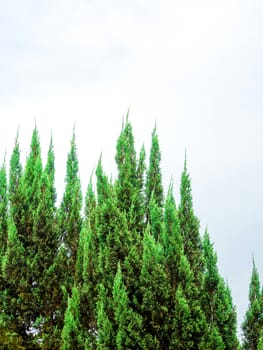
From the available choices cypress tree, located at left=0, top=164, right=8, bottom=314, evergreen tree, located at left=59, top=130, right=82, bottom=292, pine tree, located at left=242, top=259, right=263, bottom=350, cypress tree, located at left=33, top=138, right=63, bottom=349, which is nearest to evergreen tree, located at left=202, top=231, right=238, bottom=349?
pine tree, located at left=242, top=259, right=263, bottom=350

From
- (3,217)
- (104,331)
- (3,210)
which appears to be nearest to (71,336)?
(104,331)

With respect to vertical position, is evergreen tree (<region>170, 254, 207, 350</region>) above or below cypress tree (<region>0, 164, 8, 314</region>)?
below

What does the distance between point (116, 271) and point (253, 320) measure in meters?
6.15

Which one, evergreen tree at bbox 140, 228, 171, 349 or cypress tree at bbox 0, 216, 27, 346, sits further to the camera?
cypress tree at bbox 0, 216, 27, 346

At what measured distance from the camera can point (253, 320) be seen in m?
17.2

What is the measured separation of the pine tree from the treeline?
0.03 metres

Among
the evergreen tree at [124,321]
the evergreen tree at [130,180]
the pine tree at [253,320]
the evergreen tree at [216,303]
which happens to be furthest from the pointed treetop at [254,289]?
the evergreen tree at [124,321]

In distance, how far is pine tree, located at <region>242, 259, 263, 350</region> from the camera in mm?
16969

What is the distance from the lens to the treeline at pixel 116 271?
12250mm

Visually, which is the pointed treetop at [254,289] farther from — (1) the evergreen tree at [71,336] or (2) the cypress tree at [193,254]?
(1) the evergreen tree at [71,336]

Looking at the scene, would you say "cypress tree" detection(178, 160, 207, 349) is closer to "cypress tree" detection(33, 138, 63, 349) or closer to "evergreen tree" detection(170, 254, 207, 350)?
"evergreen tree" detection(170, 254, 207, 350)

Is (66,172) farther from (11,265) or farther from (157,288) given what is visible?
(157,288)

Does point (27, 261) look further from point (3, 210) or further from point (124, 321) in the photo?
point (124, 321)

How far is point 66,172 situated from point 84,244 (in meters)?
6.60
